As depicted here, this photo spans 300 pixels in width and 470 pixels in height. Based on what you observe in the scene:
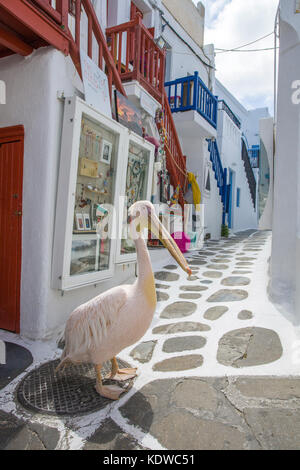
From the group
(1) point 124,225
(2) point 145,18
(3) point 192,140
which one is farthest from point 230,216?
(1) point 124,225

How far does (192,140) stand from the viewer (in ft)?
31.1

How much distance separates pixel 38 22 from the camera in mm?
2887

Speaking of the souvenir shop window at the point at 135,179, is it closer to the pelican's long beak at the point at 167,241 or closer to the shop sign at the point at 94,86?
the shop sign at the point at 94,86

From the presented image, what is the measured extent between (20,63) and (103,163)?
5.00 ft

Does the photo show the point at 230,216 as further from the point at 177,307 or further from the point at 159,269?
the point at 177,307

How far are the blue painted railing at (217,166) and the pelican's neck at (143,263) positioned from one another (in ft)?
29.2

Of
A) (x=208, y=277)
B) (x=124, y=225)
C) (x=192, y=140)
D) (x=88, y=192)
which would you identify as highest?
(x=192, y=140)

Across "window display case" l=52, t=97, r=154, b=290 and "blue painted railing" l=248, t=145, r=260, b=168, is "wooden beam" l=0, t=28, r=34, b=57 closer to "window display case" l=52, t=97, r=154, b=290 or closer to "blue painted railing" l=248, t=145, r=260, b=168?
"window display case" l=52, t=97, r=154, b=290

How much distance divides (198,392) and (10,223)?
113 inches

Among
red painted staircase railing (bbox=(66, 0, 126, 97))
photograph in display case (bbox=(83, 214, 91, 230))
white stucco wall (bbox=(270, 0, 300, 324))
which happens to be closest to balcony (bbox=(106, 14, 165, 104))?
red painted staircase railing (bbox=(66, 0, 126, 97))

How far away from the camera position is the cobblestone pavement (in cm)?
186

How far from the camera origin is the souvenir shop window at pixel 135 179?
15.0 feet

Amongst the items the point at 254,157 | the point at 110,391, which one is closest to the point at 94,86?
the point at 110,391

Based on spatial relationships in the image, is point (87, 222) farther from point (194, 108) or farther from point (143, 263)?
point (194, 108)
